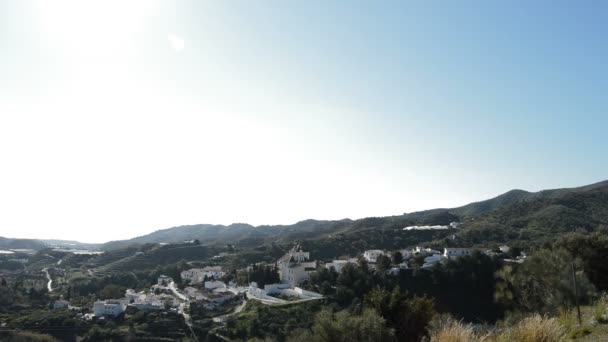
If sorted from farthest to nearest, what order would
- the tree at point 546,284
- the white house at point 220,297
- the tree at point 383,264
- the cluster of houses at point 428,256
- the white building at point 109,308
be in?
the cluster of houses at point 428,256 → the tree at point 383,264 → the white house at point 220,297 → the white building at point 109,308 → the tree at point 546,284

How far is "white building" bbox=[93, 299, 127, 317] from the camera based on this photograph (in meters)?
43.7

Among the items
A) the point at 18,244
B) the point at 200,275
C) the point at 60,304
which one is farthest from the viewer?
the point at 18,244

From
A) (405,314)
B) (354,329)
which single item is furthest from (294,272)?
(405,314)

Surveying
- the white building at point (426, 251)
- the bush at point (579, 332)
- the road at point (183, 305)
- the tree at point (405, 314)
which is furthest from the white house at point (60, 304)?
the bush at point (579, 332)

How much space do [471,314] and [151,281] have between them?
45.8 m

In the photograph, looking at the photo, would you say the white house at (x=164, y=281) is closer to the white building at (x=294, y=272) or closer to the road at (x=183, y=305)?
the road at (x=183, y=305)

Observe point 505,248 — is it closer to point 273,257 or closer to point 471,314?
point 471,314

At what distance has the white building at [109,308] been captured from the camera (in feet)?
143

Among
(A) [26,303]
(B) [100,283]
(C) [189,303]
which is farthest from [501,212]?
(A) [26,303]

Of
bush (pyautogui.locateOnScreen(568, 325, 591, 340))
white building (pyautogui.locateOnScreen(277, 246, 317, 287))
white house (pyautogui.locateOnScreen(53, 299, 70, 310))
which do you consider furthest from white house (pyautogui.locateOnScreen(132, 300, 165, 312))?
bush (pyautogui.locateOnScreen(568, 325, 591, 340))

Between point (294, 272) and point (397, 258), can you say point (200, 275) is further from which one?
point (397, 258)

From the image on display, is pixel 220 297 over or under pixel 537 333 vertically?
under

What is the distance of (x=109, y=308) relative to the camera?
4444 centimetres

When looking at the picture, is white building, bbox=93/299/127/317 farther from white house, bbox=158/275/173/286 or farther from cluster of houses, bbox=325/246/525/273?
cluster of houses, bbox=325/246/525/273
